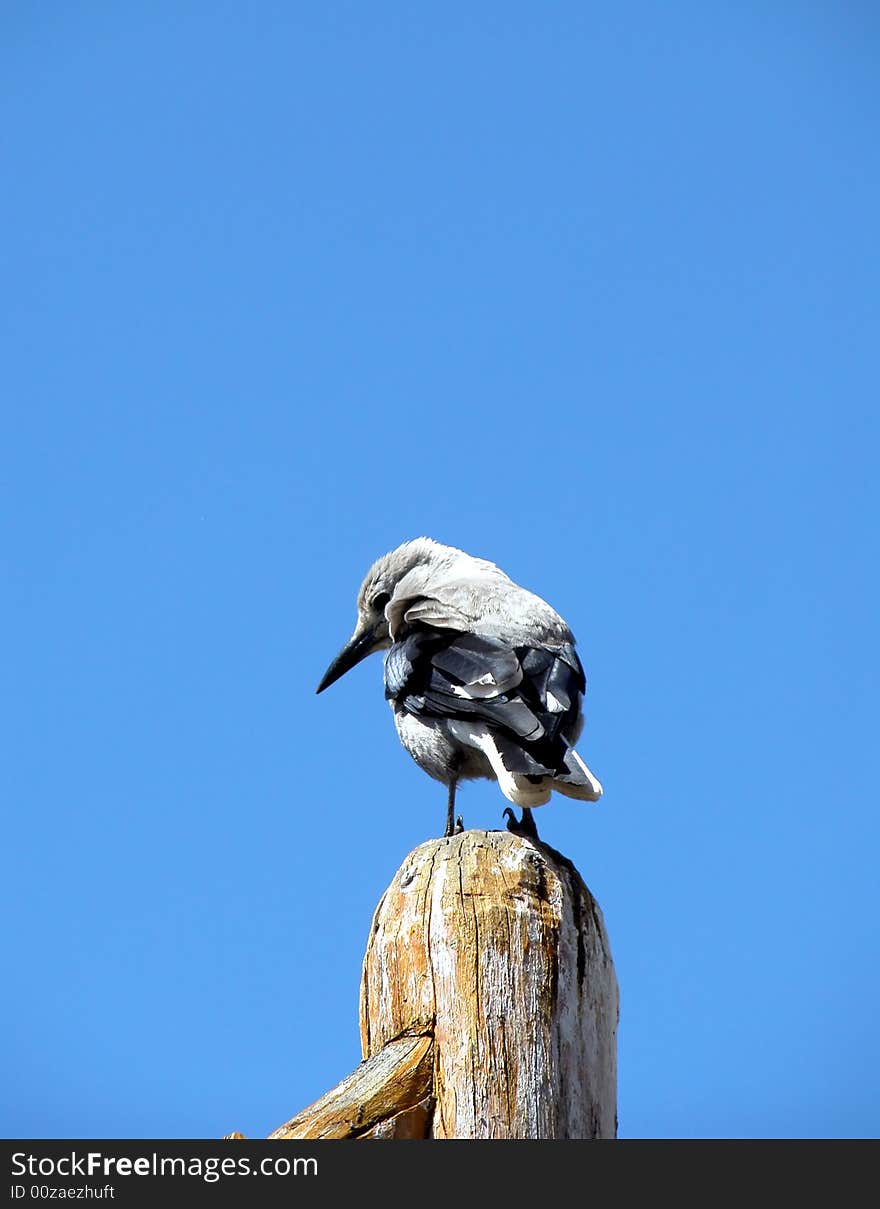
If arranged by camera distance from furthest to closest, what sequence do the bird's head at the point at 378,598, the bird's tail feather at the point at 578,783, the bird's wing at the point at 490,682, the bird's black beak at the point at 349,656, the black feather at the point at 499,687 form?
the bird's black beak at the point at 349,656 < the bird's head at the point at 378,598 < the bird's wing at the point at 490,682 < the black feather at the point at 499,687 < the bird's tail feather at the point at 578,783

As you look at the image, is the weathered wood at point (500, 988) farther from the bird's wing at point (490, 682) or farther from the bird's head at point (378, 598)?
the bird's head at point (378, 598)

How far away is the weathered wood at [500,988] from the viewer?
10.4 ft

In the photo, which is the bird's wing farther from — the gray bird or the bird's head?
the bird's head

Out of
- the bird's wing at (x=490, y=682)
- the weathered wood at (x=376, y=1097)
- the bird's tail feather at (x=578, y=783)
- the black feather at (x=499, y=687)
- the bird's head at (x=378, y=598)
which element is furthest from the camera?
the bird's head at (x=378, y=598)

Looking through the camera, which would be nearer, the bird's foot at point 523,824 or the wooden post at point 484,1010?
the wooden post at point 484,1010

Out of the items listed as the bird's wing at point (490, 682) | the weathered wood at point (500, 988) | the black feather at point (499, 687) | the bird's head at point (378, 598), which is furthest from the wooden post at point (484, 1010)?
the bird's head at point (378, 598)

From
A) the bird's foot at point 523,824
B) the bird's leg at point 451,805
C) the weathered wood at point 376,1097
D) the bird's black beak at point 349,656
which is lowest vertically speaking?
the weathered wood at point 376,1097

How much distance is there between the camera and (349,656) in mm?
7480

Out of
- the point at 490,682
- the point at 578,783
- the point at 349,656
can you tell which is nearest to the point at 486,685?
the point at 490,682

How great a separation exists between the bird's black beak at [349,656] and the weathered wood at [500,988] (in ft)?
12.3

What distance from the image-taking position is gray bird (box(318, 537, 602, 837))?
16.0 feet

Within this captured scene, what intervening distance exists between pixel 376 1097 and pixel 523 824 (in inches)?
69.7

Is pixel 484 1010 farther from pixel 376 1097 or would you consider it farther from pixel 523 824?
pixel 523 824
